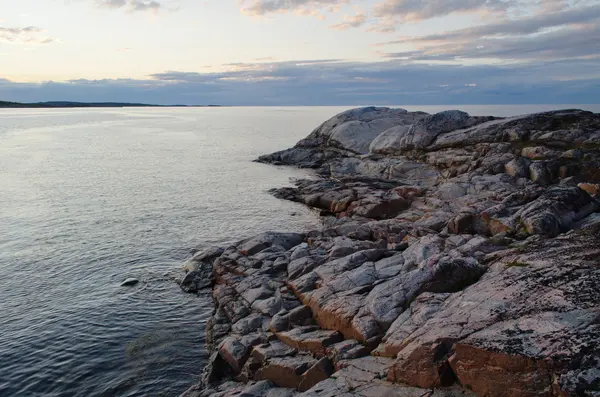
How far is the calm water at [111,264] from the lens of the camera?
71.1 feet

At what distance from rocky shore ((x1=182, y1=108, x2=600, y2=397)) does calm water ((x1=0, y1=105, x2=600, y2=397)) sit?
2638 millimetres

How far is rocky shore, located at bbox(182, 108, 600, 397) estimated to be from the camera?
13.3 meters

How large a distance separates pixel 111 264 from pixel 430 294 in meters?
24.3

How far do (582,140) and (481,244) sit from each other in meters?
31.1

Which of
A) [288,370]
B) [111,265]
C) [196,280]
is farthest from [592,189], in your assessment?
[111,265]

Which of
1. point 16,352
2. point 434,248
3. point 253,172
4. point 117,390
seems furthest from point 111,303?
point 253,172

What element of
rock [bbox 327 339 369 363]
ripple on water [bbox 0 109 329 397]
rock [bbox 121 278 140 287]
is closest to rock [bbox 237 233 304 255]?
ripple on water [bbox 0 109 329 397]

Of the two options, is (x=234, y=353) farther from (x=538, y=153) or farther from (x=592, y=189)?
(x=538, y=153)

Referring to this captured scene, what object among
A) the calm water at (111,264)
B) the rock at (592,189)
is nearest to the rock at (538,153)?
the rock at (592,189)

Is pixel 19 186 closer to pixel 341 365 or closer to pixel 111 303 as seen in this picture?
pixel 111 303

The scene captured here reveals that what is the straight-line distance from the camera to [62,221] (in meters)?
45.2

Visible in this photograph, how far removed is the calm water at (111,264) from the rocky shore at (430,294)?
8.66ft

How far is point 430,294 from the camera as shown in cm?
1955

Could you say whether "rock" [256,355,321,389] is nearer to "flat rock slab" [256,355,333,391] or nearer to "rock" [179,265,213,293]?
"flat rock slab" [256,355,333,391]
